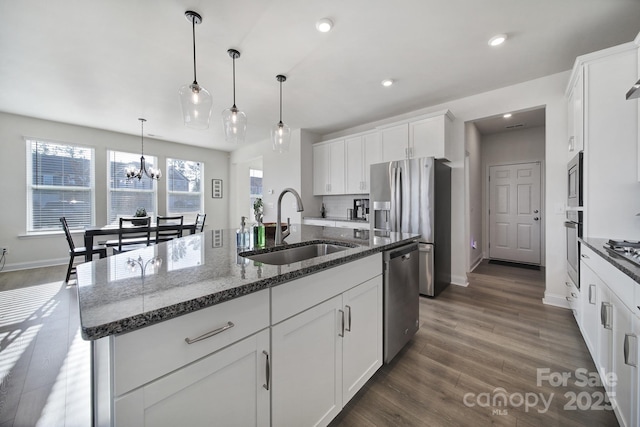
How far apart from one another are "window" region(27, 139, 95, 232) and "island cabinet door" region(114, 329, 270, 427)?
19.3ft

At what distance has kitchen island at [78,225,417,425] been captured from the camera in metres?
0.64

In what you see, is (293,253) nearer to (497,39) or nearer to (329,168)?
(497,39)

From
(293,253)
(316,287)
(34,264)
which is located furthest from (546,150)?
(34,264)

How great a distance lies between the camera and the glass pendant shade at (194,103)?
1901 millimetres

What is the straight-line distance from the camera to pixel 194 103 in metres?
1.93

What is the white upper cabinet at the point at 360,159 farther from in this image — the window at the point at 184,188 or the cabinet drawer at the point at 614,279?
the window at the point at 184,188

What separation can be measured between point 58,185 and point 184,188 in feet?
7.22

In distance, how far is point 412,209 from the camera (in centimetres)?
329

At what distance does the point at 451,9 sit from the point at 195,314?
8.54 feet

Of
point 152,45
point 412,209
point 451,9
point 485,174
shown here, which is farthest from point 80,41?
point 485,174

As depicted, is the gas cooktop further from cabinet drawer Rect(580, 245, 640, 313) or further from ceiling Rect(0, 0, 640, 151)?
ceiling Rect(0, 0, 640, 151)

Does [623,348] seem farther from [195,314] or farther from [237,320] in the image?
[195,314]

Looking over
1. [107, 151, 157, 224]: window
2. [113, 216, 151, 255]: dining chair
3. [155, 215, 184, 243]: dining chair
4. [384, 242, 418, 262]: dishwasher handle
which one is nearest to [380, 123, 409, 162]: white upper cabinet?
[384, 242, 418, 262]: dishwasher handle

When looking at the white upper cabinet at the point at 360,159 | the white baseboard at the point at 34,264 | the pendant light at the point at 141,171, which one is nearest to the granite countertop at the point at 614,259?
the white upper cabinet at the point at 360,159
